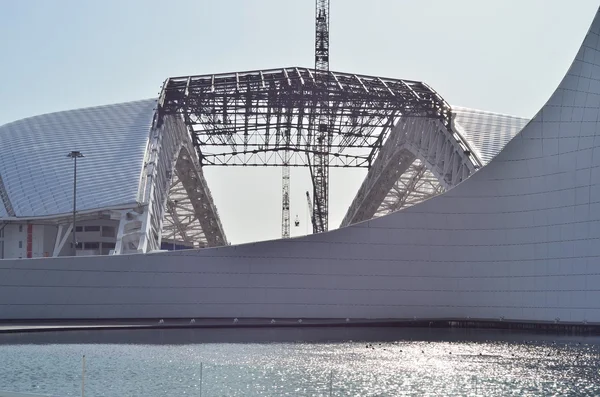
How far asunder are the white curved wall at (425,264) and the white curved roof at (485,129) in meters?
15.1

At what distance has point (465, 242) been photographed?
5628cm

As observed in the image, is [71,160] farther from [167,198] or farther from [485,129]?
[485,129]

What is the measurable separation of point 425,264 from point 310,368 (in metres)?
24.9

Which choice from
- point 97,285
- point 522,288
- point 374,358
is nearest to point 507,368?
point 374,358

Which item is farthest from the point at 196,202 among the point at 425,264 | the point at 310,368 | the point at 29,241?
the point at 310,368

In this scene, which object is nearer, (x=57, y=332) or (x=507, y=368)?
(x=507, y=368)

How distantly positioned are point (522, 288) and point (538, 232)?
3.11 metres

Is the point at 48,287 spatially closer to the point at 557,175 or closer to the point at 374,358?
the point at 374,358

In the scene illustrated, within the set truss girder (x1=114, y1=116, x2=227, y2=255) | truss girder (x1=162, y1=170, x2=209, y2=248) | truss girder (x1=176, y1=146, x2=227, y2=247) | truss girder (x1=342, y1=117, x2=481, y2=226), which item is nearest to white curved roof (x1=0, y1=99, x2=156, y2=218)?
truss girder (x1=114, y1=116, x2=227, y2=255)

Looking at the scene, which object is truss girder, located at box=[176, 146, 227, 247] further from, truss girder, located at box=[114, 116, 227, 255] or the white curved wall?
the white curved wall

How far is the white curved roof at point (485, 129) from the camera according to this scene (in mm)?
73537

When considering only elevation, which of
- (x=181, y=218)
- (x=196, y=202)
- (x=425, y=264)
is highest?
(x=196, y=202)

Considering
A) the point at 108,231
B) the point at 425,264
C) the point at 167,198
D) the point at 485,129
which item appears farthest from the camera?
the point at 167,198

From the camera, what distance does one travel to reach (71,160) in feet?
224
